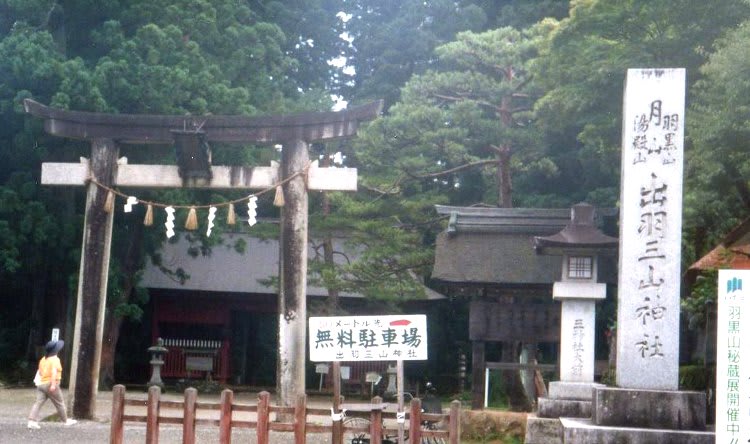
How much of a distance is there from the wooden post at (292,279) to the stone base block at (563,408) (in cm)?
356

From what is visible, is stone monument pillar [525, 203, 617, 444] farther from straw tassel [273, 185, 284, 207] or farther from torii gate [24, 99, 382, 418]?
straw tassel [273, 185, 284, 207]

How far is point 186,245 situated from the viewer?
98.9 feet

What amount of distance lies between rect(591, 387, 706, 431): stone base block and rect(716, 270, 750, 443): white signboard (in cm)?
228

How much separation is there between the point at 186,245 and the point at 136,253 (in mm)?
4749

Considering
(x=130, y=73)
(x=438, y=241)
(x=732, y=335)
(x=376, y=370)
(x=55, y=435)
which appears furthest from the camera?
(x=376, y=370)

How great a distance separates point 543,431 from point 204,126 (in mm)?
7081

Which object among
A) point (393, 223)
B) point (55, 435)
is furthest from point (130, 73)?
point (55, 435)

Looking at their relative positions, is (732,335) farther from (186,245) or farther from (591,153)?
(186,245)

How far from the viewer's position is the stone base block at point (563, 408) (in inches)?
587

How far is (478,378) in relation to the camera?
62.3ft

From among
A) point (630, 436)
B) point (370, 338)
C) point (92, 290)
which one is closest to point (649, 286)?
point (630, 436)

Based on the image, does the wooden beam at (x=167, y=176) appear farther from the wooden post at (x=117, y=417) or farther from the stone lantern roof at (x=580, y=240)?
the wooden post at (x=117, y=417)

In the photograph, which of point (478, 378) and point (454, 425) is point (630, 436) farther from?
point (478, 378)

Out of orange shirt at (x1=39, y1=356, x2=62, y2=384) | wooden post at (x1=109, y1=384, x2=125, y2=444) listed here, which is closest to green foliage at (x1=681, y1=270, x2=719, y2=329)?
wooden post at (x1=109, y1=384, x2=125, y2=444)
